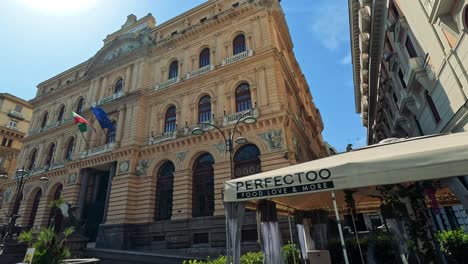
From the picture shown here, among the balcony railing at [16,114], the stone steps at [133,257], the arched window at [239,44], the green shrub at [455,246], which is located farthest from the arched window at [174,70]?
the balcony railing at [16,114]

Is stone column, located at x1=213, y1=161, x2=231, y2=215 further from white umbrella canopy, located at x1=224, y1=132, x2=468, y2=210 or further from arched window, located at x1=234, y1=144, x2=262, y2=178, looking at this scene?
white umbrella canopy, located at x1=224, y1=132, x2=468, y2=210

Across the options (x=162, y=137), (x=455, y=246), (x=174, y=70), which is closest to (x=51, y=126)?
(x=174, y=70)

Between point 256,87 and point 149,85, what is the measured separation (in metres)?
11.2

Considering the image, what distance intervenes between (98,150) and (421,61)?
23860 millimetres

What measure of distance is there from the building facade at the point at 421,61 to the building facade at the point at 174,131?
21.5ft

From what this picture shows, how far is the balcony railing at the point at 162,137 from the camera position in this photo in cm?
1983

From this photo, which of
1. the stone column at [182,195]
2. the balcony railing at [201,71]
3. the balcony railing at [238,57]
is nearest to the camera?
the stone column at [182,195]

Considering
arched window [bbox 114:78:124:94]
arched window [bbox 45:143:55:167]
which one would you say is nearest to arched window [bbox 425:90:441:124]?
arched window [bbox 114:78:124:94]

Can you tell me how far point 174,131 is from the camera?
1997 cm

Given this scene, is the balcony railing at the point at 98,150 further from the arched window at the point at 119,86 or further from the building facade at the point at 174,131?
the arched window at the point at 119,86

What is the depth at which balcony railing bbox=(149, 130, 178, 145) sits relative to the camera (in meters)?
19.8

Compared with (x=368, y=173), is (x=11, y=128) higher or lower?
higher

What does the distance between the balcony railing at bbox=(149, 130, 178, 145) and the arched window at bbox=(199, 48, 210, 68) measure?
6.81 metres

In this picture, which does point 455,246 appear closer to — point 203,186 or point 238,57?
point 203,186
